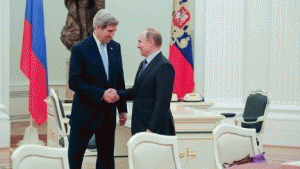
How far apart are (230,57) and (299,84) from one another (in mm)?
1091

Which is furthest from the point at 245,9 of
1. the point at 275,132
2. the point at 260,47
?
the point at 275,132

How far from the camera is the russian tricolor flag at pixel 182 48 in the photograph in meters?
8.54

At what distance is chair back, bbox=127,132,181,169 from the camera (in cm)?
318

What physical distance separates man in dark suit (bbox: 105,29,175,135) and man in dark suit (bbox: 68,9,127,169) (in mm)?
264

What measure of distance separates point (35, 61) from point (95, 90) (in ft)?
11.9

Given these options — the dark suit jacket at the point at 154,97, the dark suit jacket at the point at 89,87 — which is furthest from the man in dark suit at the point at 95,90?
the dark suit jacket at the point at 154,97

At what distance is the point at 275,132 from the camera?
8.78m

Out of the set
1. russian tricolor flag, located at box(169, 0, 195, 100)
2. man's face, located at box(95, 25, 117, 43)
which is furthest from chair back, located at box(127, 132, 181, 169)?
russian tricolor flag, located at box(169, 0, 195, 100)

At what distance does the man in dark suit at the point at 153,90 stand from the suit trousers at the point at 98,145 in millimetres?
283

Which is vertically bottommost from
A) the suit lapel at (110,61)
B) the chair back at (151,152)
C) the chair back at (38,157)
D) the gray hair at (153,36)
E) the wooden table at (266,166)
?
the wooden table at (266,166)

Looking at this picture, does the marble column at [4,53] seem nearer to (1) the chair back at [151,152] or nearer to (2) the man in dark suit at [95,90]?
(2) the man in dark suit at [95,90]

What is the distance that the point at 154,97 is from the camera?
4.05m

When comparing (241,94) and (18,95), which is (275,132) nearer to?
(241,94)

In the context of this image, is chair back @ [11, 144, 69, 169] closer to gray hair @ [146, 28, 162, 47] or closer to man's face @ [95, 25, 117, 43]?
gray hair @ [146, 28, 162, 47]
